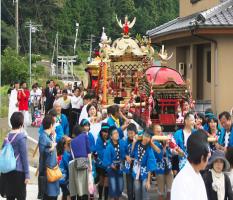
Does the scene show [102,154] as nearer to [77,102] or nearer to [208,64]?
[77,102]

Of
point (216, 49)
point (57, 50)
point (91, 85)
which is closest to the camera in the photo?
point (216, 49)

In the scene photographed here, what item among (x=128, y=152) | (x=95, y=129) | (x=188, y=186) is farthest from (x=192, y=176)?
(x=95, y=129)

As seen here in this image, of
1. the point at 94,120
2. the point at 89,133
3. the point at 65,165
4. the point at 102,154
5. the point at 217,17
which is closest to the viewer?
the point at 65,165

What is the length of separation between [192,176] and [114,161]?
5.49 metres

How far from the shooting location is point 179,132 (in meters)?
9.25

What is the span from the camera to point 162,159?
9.82 m

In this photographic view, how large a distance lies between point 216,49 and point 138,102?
4.22 m

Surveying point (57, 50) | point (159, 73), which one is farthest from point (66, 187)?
point (57, 50)

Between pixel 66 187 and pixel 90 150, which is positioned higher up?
pixel 90 150

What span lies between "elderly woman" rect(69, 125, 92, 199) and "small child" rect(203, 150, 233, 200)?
3.27 meters

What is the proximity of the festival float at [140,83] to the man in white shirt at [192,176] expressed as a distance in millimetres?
6532

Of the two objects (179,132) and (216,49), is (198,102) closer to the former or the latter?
(216,49)

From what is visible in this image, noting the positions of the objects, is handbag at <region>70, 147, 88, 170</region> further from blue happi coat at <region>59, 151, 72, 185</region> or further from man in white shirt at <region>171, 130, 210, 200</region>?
man in white shirt at <region>171, 130, 210, 200</region>

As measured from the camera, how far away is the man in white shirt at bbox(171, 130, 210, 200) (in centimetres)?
430
